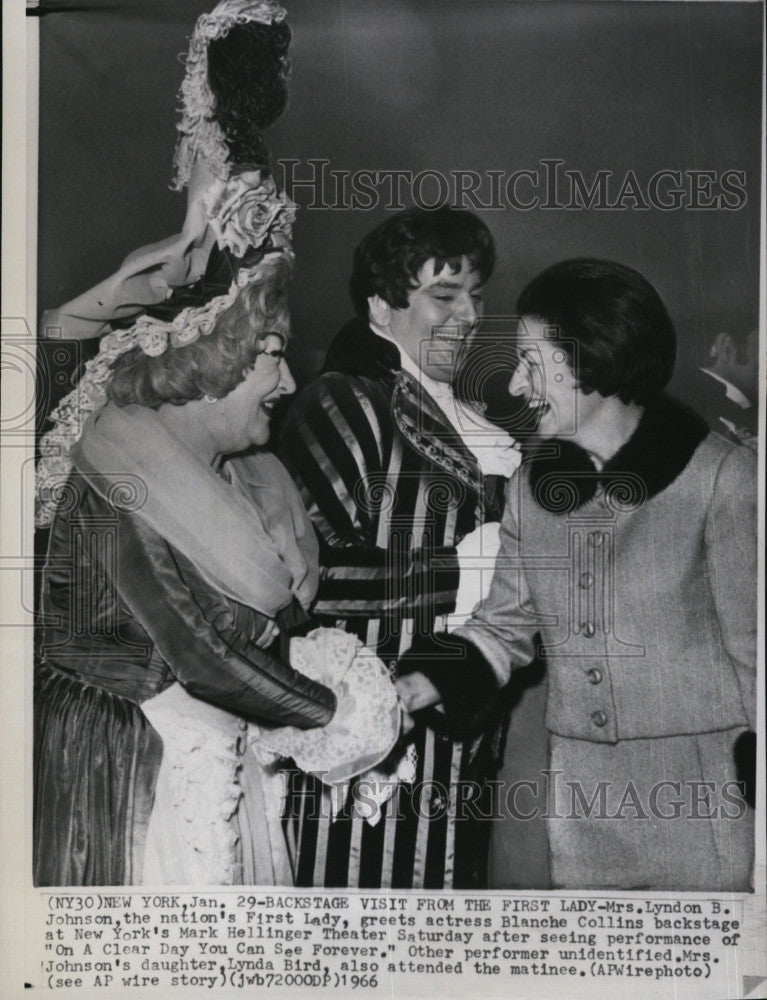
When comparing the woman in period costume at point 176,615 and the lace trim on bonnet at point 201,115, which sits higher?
the lace trim on bonnet at point 201,115

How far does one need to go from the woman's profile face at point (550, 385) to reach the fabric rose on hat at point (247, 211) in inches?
31.1

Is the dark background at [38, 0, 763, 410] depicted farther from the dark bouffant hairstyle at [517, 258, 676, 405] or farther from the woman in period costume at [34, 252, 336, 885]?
the woman in period costume at [34, 252, 336, 885]

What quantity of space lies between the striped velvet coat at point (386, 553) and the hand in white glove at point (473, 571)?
0.08 ft

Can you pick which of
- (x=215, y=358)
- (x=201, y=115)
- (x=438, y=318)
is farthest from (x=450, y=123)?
(x=215, y=358)

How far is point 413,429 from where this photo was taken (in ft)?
9.45

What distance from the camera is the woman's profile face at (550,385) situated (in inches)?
113

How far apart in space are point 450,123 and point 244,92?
24.5 inches

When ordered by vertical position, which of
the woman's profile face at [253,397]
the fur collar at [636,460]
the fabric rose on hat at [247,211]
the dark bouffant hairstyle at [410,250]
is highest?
the fabric rose on hat at [247,211]

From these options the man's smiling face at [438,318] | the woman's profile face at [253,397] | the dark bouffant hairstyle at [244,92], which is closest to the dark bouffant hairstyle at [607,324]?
the man's smiling face at [438,318]

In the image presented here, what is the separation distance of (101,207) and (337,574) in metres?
1.30

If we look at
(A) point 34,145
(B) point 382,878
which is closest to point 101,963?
(B) point 382,878

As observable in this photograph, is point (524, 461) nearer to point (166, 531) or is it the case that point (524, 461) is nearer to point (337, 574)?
point (337, 574)

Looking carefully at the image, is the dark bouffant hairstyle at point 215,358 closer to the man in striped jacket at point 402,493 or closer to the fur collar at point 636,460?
the man in striped jacket at point 402,493

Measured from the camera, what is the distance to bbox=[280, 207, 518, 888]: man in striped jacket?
9.31 feet
